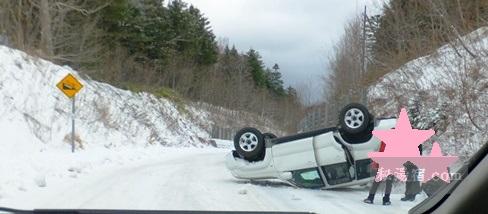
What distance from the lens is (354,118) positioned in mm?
9523

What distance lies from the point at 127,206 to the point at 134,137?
849 inches

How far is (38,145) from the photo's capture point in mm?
19750

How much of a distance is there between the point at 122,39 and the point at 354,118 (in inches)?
1290

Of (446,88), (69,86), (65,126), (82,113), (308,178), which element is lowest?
(308,178)

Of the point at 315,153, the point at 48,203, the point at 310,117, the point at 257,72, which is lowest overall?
the point at 48,203

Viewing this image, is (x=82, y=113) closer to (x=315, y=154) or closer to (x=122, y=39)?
(x=122, y=39)

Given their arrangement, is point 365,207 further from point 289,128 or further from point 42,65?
point 42,65

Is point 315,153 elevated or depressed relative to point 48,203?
elevated

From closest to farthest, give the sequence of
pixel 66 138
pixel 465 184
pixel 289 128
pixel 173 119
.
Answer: pixel 465 184 → pixel 289 128 → pixel 66 138 → pixel 173 119

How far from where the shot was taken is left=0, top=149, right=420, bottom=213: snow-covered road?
26.1 ft

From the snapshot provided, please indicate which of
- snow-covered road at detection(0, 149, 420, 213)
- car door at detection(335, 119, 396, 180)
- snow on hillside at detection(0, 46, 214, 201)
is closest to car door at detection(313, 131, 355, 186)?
car door at detection(335, 119, 396, 180)

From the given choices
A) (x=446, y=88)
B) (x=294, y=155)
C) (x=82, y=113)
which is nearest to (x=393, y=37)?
(x=446, y=88)

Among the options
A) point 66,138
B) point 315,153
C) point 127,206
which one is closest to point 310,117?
point 315,153

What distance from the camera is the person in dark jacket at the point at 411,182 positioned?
3711 millimetres
